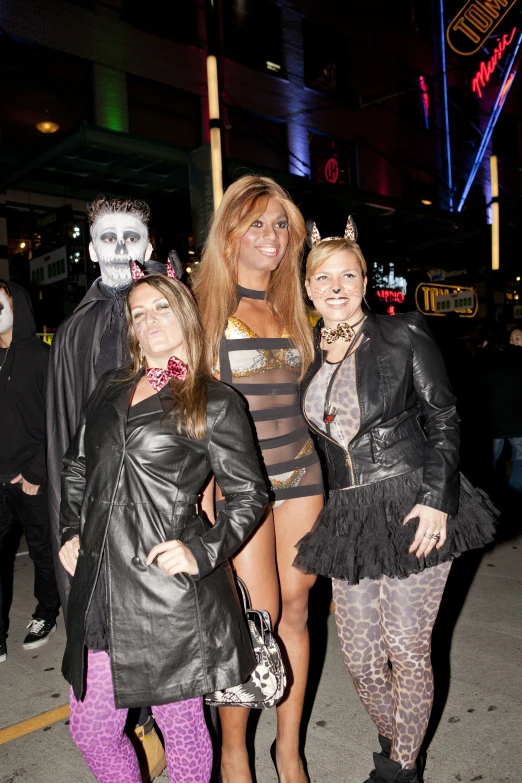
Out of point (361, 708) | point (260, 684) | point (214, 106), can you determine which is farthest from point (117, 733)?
point (214, 106)

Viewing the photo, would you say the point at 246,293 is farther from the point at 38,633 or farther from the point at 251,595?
the point at 38,633

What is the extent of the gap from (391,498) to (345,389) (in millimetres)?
454

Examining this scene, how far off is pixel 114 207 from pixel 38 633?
3.03 meters

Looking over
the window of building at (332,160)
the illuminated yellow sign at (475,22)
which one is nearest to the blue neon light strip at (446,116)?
the illuminated yellow sign at (475,22)

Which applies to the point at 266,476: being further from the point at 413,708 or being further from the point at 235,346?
the point at 413,708

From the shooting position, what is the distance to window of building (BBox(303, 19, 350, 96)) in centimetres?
1592

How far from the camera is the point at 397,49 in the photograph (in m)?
17.8

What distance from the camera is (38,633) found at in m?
4.43

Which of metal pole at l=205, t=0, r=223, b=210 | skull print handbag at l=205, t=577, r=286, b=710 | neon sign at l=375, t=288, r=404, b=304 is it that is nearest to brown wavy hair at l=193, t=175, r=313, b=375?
skull print handbag at l=205, t=577, r=286, b=710

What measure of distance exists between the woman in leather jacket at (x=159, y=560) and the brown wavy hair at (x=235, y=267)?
0.57 meters

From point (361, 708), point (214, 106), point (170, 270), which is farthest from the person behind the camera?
point (214, 106)

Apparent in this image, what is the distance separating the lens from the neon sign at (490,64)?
→ 17531mm

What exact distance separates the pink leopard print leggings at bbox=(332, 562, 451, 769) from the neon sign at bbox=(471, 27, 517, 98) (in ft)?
61.9

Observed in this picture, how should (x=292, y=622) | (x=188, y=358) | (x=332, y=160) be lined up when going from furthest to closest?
(x=332, y=160) < (x=292, y=622) < (x=188, y=358)
